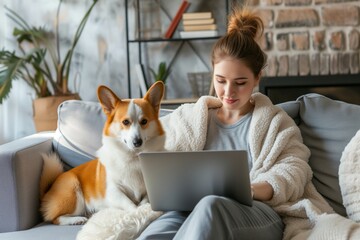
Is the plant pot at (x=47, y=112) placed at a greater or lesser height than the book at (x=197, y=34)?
lesser

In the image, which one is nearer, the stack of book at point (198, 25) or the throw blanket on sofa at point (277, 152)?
the throw blanket on sofa at point (277, 152)

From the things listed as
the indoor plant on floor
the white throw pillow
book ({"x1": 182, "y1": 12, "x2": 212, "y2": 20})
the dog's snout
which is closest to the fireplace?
book ({"x1": 182, "y1": 12, "x2": 212, "y2": 20})

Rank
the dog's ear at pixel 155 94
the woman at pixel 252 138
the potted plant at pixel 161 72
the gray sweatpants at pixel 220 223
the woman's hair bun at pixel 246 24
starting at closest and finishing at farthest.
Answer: the gray sweatpants at pixel 220 223, the woman at pixel 252 138, the dog's ear at pixel 155 94, the woman's hair bun at pixel 246 24, the potted plant at pixel 161 72

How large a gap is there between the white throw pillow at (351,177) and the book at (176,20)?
2.39 metres

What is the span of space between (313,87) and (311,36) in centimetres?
33

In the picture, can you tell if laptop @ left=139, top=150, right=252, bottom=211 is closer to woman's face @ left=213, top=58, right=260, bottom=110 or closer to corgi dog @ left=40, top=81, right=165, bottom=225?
corgi dog @ left=40, top=81, right=165, bottom=225

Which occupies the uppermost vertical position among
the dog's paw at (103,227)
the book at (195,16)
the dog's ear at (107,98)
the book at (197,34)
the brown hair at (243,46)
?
the book at (195,16)

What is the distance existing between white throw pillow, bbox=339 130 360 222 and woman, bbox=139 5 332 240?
0.08 metres

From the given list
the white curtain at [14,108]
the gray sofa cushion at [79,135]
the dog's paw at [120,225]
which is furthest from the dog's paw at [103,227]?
the white curtain at [14,108]

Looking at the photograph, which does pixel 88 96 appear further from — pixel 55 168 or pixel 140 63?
pixel 55 168

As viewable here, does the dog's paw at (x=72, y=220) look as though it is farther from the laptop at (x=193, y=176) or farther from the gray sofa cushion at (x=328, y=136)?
the gray sofa cushion at (x=328, y=136)

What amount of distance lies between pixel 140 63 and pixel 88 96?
473 mm

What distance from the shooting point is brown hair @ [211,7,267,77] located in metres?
2.00

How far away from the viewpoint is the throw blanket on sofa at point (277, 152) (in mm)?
1795
